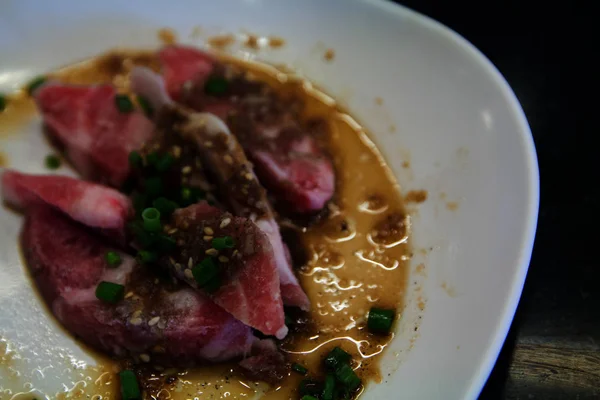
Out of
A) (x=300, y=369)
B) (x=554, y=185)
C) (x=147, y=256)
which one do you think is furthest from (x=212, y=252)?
(x=554, y=185)

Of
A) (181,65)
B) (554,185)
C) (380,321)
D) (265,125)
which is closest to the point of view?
(380,321)

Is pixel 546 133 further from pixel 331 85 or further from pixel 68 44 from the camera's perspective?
pixel 68 44

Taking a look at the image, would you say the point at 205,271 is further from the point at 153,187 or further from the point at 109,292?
the point at 153,187

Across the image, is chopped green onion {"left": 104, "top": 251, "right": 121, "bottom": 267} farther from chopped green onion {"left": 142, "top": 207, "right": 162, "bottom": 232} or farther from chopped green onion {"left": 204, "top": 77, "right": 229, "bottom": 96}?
chopped green onion {"left": 204, "top": 77, "right": 229, "bottom": 96}

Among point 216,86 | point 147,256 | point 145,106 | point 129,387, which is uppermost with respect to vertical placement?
point 216,86

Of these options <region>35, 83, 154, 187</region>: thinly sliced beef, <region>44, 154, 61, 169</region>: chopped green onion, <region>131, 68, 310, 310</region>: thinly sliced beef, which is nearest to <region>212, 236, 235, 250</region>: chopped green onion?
<region>131, 68, 310, 310</region>: thinly sliced beef

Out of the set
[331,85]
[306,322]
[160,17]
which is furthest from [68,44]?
[306,322]
